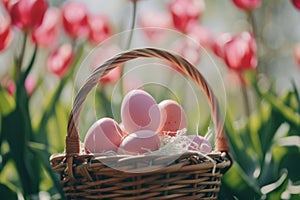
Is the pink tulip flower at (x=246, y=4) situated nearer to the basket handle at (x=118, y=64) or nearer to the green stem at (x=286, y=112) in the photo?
the green stem at (x=286, y=112)

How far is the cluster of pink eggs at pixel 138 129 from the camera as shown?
1.40m

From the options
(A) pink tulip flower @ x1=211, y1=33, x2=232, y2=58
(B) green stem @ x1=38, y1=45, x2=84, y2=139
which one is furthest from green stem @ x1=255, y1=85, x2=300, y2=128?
(B) green stem @ x1=38, y1=45, x2=84, y2=139

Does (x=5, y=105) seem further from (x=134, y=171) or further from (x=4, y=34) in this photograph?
(x=134, y=171)

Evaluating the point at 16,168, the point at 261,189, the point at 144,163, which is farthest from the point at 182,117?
the point at 16,168

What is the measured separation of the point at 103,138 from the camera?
4.65ft

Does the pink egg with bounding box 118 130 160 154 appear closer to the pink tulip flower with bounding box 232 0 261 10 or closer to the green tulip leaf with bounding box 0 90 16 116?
the green tulip leaf with bounding box 0 90 16 116

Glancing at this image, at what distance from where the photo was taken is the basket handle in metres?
1.42

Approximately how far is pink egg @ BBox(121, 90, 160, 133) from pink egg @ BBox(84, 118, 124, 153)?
0.09ft

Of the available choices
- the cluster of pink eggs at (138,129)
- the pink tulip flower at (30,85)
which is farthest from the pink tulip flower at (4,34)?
the cluster of pink eggs at (138,129)

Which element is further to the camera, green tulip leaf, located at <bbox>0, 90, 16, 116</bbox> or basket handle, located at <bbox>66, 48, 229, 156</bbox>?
green tulip leaf, located at <bbox>0, 90, 16, 116</bbox>

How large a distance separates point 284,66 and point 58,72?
3.43 m

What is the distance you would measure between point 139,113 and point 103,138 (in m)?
0.08

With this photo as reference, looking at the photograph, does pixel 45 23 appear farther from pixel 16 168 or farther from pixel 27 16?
pixel 16 168

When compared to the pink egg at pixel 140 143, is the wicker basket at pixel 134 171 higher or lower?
lower
